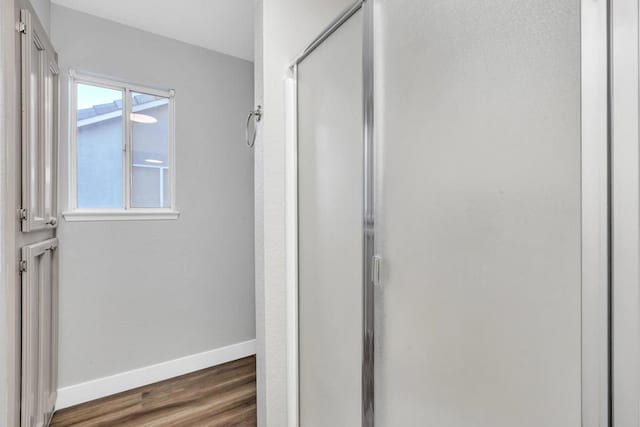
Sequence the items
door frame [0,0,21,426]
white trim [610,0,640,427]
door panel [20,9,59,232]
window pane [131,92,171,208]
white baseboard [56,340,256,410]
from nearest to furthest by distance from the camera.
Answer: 1. white trim [610,0,640,427]
2. door frame [0,0,21,426]
3. door panel [20,9,59,232]
4. white baseboard [56,340,256,410]
5. window pane [131,92,171,208]

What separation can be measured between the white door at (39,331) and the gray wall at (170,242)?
163mm

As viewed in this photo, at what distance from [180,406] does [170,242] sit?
1078 mm

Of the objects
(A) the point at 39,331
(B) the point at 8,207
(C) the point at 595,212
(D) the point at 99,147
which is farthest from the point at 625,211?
→ (D) the point at 99,147

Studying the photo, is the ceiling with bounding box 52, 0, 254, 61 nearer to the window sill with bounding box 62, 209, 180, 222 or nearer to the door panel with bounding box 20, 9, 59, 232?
the door panel with bounding box 20, 9, 59, 232

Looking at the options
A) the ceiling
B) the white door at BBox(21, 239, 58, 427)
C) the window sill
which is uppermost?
the ceiling

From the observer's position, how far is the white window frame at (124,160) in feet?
6.68

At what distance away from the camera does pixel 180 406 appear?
2.00 metres

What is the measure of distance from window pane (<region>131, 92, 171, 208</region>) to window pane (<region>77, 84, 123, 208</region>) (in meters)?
0.10

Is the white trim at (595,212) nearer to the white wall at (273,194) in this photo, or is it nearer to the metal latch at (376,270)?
the metal latch at (376,270)

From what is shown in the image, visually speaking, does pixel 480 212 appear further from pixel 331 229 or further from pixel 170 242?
pixel 170 242

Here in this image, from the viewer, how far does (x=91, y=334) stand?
2.08m

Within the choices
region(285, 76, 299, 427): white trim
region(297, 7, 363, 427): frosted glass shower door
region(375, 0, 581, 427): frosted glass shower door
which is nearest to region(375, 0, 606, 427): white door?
region(375, 0, 581, 427): frosted glass shower door

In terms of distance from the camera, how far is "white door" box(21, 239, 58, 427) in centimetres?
132

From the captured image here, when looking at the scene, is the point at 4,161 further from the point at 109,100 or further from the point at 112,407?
the point at 112,407
